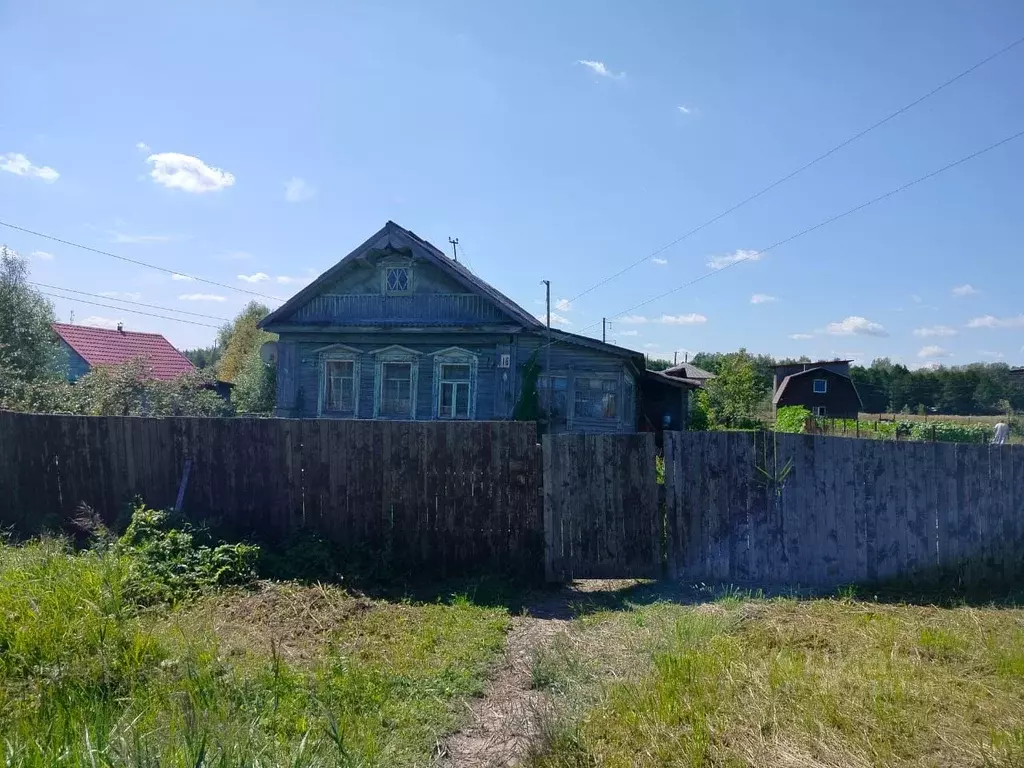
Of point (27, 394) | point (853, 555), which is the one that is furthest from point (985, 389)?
point (27, 394)

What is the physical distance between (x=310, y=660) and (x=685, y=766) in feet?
9.07

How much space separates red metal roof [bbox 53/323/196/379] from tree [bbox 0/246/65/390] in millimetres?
5686

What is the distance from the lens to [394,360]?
1852cm

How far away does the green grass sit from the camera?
315cm

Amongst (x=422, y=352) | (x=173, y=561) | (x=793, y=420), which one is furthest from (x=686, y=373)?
(x=173, y=561)

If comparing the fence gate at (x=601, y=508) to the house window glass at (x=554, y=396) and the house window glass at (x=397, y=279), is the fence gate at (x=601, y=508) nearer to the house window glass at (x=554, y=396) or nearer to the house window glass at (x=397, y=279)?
the house window glass at (x=554, y=396)

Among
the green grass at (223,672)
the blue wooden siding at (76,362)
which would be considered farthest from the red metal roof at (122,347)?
the green grass at (223,672)

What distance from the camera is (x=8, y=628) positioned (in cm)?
453

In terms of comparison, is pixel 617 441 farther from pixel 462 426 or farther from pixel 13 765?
pixel 13 765

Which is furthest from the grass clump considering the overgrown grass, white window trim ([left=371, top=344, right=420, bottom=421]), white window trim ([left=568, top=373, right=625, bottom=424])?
white window trim ([left=568, top=373, right=625, bottom=424])

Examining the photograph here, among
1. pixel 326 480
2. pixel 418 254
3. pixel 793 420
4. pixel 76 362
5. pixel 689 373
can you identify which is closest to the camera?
pixel 326 480

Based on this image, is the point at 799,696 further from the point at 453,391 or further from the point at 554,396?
the point at 453,391

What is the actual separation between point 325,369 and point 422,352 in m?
2.89

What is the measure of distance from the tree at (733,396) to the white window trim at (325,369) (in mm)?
28777
